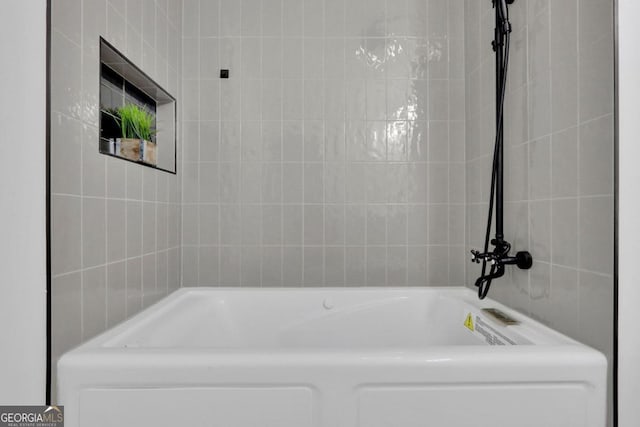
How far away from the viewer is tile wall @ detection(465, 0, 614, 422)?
92 centimetres

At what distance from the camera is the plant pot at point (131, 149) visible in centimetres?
131

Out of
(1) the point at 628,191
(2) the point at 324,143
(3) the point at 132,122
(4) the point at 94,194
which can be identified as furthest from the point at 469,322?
(3) the point at 132,122

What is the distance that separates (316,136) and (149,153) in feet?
2.60

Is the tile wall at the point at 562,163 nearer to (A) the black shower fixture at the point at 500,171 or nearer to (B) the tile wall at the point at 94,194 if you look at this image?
(A) the black shower fixture at the point at 500,171

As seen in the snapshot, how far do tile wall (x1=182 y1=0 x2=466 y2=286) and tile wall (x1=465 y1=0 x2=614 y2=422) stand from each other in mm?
372

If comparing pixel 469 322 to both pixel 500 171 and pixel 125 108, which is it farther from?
pixel 125 108

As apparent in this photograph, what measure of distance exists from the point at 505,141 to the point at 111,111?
1563mm

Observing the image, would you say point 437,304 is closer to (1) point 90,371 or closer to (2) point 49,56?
(1) point 90,371

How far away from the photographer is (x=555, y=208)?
1.13 meters

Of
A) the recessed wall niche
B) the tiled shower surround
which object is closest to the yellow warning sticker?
the tiled shower surround
